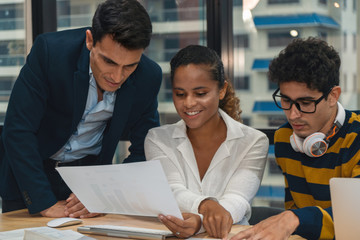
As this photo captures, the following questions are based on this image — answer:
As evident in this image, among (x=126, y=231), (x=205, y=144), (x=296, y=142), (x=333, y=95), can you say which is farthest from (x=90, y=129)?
(x=333, y=95)

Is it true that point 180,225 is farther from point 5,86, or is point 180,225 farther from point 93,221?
point 5,86

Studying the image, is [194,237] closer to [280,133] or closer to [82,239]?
[82,239]

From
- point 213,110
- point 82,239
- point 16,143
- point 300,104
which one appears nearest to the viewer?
point 82,239

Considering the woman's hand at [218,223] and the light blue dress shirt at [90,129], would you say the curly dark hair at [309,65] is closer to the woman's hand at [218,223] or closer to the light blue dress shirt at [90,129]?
the woman's hand at [218,223]

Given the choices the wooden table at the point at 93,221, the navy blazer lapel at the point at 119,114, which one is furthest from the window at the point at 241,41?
the wooden table at the point at 93,221

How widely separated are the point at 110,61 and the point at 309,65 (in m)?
0.71

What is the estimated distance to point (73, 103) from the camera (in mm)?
1973

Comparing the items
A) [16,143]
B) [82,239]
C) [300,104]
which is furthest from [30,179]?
[300,104]

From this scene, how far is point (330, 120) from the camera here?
1.81m

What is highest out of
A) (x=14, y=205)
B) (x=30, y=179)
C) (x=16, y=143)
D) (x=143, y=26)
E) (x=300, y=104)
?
(x=143, y=26)

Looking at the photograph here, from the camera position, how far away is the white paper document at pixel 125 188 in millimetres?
1480

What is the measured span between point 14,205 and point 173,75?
0.86 metres

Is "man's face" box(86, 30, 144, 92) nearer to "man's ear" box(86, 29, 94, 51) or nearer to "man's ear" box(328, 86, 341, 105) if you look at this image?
"man's ear" box(86, 29, 94, 51)

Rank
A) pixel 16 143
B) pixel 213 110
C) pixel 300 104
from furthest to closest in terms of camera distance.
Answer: pixel 213 110, pixel 16 143, pixel 300 104
